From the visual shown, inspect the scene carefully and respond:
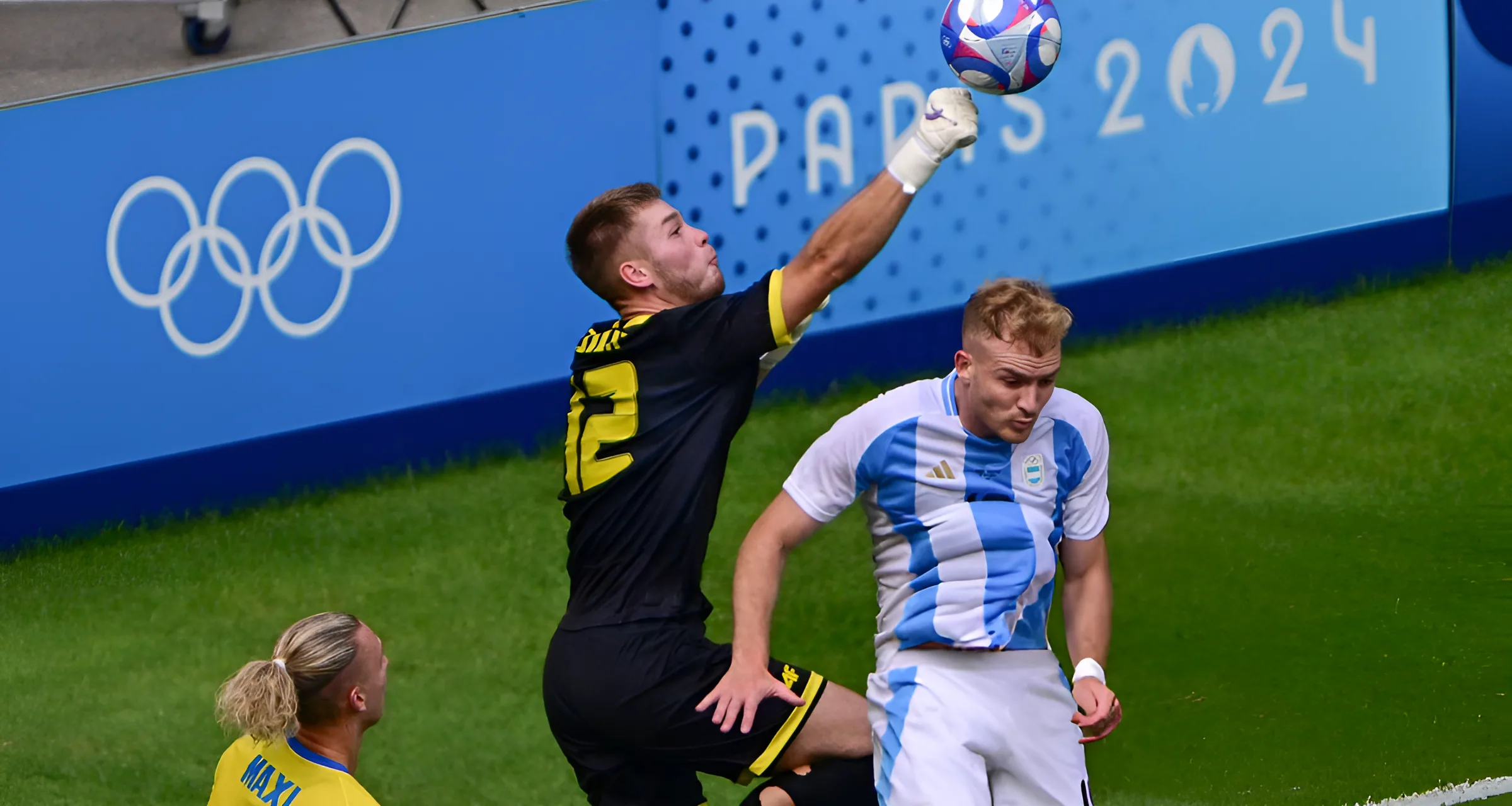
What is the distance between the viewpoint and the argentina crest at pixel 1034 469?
4.73 m

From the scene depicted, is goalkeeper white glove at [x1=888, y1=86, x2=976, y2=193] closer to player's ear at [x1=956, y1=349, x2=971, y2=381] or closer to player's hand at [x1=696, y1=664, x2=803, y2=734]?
player's ear at [x1=956, y1=349, x2=971, y2=381]

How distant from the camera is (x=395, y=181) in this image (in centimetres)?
960

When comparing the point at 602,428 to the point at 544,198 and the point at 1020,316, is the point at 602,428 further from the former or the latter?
the point at 544,198

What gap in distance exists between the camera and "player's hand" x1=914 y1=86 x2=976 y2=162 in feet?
14.8

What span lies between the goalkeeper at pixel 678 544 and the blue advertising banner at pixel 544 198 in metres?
5.06

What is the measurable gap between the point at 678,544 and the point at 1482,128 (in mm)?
8307

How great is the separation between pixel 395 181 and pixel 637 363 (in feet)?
17.1

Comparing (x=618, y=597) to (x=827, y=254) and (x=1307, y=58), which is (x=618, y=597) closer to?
(x=827, y=254)

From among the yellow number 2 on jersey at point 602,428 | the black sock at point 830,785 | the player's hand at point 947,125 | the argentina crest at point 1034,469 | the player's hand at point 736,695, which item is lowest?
the black sock at point 830,785

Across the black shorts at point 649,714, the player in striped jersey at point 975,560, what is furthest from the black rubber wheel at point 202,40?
the player in striped jersey at point 975,560

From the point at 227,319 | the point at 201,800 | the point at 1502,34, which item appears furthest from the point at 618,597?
the point at 1502,34

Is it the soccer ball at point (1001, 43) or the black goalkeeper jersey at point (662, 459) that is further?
the soccer ball at point (1001, 43)

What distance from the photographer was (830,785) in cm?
474

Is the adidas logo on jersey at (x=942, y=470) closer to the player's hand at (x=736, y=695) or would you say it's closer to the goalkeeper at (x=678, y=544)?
the goalkeeper at (x=678, y=544)
